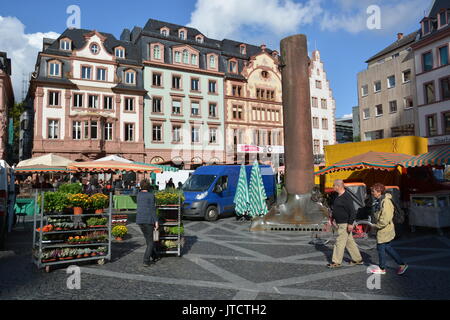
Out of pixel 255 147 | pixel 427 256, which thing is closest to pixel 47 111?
pixel 255 147

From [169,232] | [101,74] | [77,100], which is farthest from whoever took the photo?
[101,74]

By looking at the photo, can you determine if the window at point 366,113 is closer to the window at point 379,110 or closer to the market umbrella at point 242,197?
the window at point 379,110

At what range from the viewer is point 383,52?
44.7 m

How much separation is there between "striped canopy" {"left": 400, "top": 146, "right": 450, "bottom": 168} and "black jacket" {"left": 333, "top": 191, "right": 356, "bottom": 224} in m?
6.40

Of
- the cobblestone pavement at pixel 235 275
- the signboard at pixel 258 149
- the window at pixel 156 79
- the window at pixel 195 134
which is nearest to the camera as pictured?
the cobblestone pavement at pixel 235 275

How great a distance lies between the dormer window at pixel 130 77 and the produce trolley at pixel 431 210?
31.4m

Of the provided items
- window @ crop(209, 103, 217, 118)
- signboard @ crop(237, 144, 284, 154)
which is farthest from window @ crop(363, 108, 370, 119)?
window @ crop(209, 103, 217, 118)

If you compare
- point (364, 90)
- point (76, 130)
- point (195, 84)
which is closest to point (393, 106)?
point (364, 90)

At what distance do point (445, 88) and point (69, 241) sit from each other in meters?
37.7

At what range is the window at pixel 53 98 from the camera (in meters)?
33.1

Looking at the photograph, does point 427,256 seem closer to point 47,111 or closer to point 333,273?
point 333,273

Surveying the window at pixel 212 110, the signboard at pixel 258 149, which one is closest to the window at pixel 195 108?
the window at pixel 212 110

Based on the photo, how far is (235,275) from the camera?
6.46 m

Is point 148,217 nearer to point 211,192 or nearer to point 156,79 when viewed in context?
point 211,192
